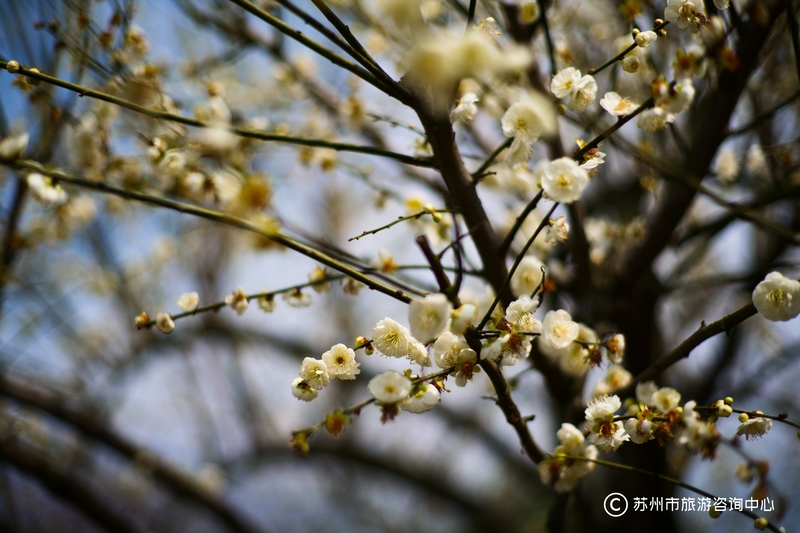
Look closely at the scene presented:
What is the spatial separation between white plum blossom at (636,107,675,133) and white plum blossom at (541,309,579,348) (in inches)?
17.4

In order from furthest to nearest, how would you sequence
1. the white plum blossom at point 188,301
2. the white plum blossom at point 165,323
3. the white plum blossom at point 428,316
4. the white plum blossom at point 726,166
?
the white plum blossom at point 726,166 → the white plum blossom at point 188,301 → the white plum blossom at point 165,323 → the white plum blossom at point 428,316

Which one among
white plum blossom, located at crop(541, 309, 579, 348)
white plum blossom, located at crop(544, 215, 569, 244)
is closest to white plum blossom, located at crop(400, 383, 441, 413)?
white plum blossom, located at crop(541, 309, 579, 348)

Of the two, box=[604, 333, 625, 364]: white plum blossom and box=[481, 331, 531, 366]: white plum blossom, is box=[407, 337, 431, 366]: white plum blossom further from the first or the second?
box=[604, 333, 625, 364]: white plum blossom

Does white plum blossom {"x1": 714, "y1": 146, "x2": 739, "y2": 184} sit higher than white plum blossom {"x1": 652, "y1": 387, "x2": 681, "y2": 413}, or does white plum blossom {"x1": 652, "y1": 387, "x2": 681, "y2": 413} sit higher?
white plum blossom {"x1": 714, "y1": 146, "x2": 739, "y2": 184}

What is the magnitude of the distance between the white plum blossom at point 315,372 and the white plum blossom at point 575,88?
84cm

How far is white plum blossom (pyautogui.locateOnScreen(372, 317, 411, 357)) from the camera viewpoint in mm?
1139

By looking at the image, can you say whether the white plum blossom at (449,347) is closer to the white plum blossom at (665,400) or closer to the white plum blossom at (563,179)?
the white plum blossom at (563,179)

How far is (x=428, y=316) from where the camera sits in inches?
38.3

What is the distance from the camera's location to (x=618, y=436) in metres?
1.14

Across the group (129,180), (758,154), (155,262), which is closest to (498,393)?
(129,180)

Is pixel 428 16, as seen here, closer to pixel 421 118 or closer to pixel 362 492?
Answer: pixel 421 118

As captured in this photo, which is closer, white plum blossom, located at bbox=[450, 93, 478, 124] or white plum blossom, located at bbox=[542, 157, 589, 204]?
white plum blossom, located at bbox=[542, 157, 589, 204]

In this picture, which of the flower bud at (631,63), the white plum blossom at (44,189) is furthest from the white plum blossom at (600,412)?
the white plum blossom at (44,189)

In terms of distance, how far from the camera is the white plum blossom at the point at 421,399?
3.47 ft
